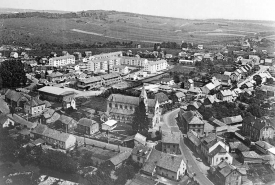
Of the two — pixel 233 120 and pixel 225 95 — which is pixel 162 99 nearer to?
pixel 225 95

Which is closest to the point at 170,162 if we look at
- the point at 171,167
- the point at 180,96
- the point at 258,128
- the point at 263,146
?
the point at 171,167

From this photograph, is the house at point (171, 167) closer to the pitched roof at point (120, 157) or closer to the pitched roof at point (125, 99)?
the pitched roof at point (120, 157)

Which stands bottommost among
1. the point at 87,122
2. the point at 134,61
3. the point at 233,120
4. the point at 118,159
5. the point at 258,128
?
the point at 118,159

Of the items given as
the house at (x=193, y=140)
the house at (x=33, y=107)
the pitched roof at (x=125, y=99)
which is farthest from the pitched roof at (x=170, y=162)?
the house at (x=33, y=107)

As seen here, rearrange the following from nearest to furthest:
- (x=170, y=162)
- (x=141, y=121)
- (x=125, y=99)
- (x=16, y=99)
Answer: (x=170, y=162)
(x=141, y=121)
(x=125, y=99)
(x=16, y=99)

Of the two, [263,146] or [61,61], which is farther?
[61,61]

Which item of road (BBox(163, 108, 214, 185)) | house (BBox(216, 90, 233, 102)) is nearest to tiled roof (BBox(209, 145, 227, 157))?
road (BBox(163, 108, 214, 185))
